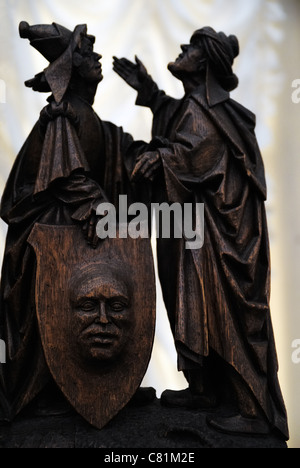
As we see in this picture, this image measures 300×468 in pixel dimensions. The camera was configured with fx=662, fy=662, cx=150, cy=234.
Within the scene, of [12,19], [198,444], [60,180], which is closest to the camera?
[198,444]

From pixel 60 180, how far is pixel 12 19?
142cm

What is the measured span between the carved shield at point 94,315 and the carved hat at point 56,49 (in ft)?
1.41

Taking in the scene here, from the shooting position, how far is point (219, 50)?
1.95m

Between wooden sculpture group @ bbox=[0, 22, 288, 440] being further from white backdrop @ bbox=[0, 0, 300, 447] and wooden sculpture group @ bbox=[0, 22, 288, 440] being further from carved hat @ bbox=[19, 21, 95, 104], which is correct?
white backdrop @ bbox=[0, 0, 300, 447]

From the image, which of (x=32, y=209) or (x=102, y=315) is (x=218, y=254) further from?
(x=32, y=209)

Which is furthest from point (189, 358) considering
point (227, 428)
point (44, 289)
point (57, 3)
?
point (57, 3)

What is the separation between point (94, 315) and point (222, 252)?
387 mm

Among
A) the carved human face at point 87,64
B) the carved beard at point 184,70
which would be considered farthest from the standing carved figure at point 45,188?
the carved beard at point 184,70

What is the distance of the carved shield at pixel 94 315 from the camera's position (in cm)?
172

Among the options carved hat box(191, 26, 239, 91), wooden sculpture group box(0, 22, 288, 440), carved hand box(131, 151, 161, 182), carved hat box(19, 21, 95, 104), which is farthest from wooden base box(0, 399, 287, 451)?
carved hat box(191, 26, 239, 91)

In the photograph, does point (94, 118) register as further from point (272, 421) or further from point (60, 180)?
point (272, 421)

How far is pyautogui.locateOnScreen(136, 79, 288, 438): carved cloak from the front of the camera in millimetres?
1785

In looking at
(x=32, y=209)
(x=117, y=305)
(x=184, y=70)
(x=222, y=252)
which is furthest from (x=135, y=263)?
(x=184, y=70)

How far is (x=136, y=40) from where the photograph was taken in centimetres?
307
